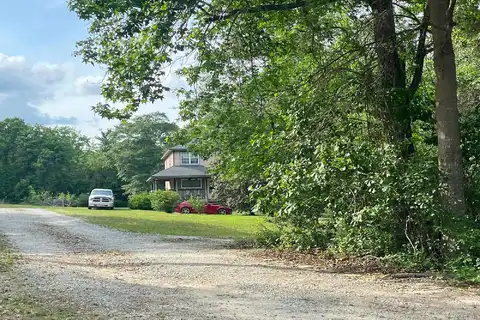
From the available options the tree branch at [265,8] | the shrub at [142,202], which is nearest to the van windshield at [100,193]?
the shrub at [142,202]

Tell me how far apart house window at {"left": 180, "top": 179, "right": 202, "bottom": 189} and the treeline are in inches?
445

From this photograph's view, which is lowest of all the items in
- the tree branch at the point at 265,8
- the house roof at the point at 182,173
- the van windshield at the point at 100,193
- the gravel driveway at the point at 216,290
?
the gravel driveway at the point at 216,290

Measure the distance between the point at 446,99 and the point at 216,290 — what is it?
5.96 meters

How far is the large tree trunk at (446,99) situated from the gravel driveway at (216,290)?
7.71ft

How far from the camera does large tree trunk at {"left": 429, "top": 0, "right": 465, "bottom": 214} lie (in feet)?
33.5

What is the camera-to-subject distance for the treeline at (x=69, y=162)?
6592 cm

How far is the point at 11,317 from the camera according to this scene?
6082 millimetres

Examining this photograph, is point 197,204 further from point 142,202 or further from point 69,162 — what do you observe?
point 69,162

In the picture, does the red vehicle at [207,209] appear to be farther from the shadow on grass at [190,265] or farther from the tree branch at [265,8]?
the tree branch at [265,8]

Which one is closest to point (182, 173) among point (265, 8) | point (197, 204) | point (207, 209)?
point (207, 209)

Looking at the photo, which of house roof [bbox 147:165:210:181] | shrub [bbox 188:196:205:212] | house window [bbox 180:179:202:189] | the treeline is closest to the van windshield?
shrub [bbox 188:196:205:212]

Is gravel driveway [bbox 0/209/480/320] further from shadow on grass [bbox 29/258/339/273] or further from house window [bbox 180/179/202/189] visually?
house window [bbox 180/179/202/189]

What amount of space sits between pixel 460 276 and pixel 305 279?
8.86 ft

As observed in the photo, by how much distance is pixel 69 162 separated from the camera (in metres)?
70.9
